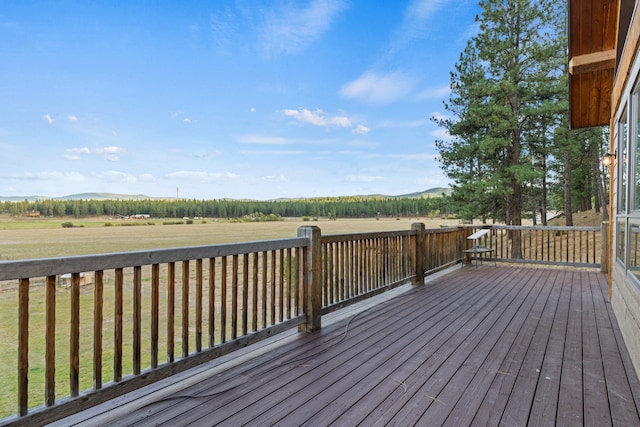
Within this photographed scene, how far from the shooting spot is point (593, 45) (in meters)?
4.19

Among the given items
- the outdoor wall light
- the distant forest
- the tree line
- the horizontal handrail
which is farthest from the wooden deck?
the tree line

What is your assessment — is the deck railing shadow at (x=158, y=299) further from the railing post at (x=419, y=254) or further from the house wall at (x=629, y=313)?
the house wall at (x=629, y=313)

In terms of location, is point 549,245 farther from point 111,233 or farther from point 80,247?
point 80,247

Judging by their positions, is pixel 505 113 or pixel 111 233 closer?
pixel 111 233

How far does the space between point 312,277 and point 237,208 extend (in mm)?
7344

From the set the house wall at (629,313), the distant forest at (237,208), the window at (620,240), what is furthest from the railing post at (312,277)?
the distant forest at (237,208)

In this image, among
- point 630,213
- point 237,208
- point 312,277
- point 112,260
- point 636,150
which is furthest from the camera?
point 237,208

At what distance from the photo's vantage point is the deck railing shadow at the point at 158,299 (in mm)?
1634

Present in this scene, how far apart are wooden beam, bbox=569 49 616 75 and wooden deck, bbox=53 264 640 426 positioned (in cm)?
293

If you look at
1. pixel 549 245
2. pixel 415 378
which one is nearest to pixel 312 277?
pixel 415 378

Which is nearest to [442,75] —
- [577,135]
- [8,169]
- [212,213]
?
[577,135]

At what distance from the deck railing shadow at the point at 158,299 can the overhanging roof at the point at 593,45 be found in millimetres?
3199

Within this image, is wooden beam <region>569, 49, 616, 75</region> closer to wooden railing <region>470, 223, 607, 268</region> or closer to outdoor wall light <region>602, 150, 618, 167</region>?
outdoor wall light <region>602, 150, 618, 167</region>

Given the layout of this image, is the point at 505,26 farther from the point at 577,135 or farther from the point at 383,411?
the point at 383,411
